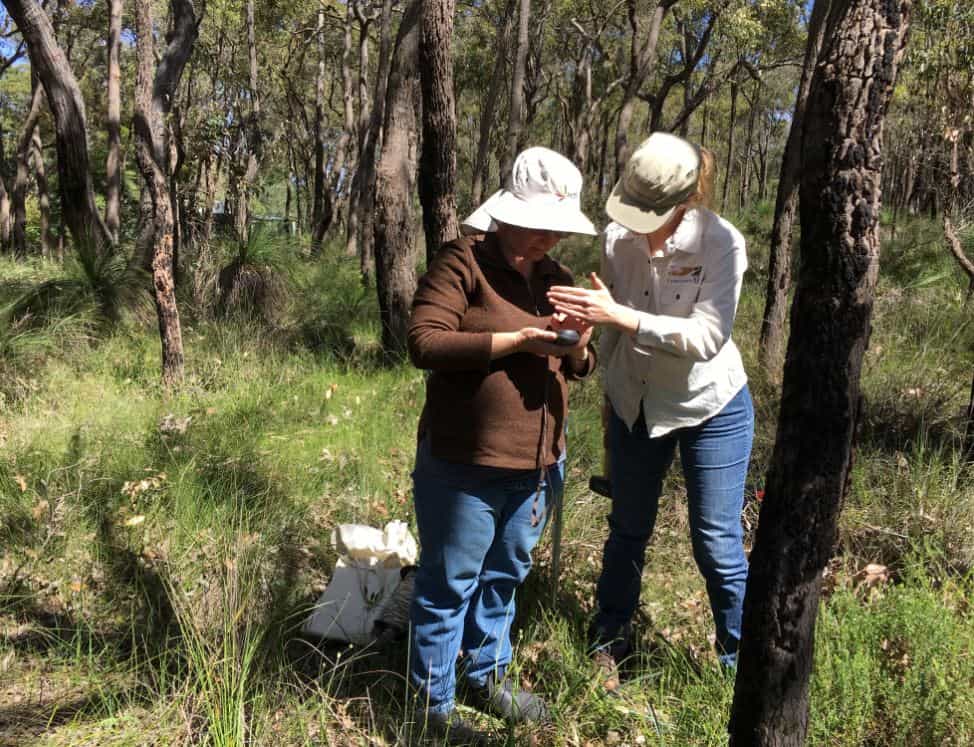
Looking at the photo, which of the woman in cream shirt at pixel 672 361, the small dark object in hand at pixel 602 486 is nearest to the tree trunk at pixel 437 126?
the small dark object in hand at pixel 602 486

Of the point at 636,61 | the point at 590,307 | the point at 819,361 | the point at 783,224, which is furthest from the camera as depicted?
the point at 636,61

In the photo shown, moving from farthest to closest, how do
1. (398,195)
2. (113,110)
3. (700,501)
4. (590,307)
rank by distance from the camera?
(113,110) < (398,195) < (700,501) < (590,307)

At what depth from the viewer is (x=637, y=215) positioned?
7.55ft

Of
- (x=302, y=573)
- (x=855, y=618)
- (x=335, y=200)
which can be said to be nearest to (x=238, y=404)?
(x=302, y=573)

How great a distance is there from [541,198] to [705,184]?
596 millimetres

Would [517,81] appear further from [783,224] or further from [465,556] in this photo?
[465,556]

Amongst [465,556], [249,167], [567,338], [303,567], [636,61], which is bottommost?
[303,567]

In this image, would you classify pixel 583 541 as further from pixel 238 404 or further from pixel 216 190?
pixel 216 190

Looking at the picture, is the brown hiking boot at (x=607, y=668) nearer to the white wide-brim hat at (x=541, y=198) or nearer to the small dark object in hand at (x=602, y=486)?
the small dark object in hand at (x=602, y=486)

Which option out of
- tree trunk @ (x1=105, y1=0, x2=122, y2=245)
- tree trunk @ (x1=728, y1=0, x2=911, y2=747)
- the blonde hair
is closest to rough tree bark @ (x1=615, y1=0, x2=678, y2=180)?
tree trunk @ (x1=105, y1=0, x2=122, y2=245)

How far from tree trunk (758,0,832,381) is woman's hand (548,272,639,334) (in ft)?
12.7

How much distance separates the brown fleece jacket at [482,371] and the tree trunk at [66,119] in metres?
6.11

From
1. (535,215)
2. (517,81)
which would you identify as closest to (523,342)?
(535,215)

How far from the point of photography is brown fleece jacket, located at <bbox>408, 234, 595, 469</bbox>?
2148 mm
